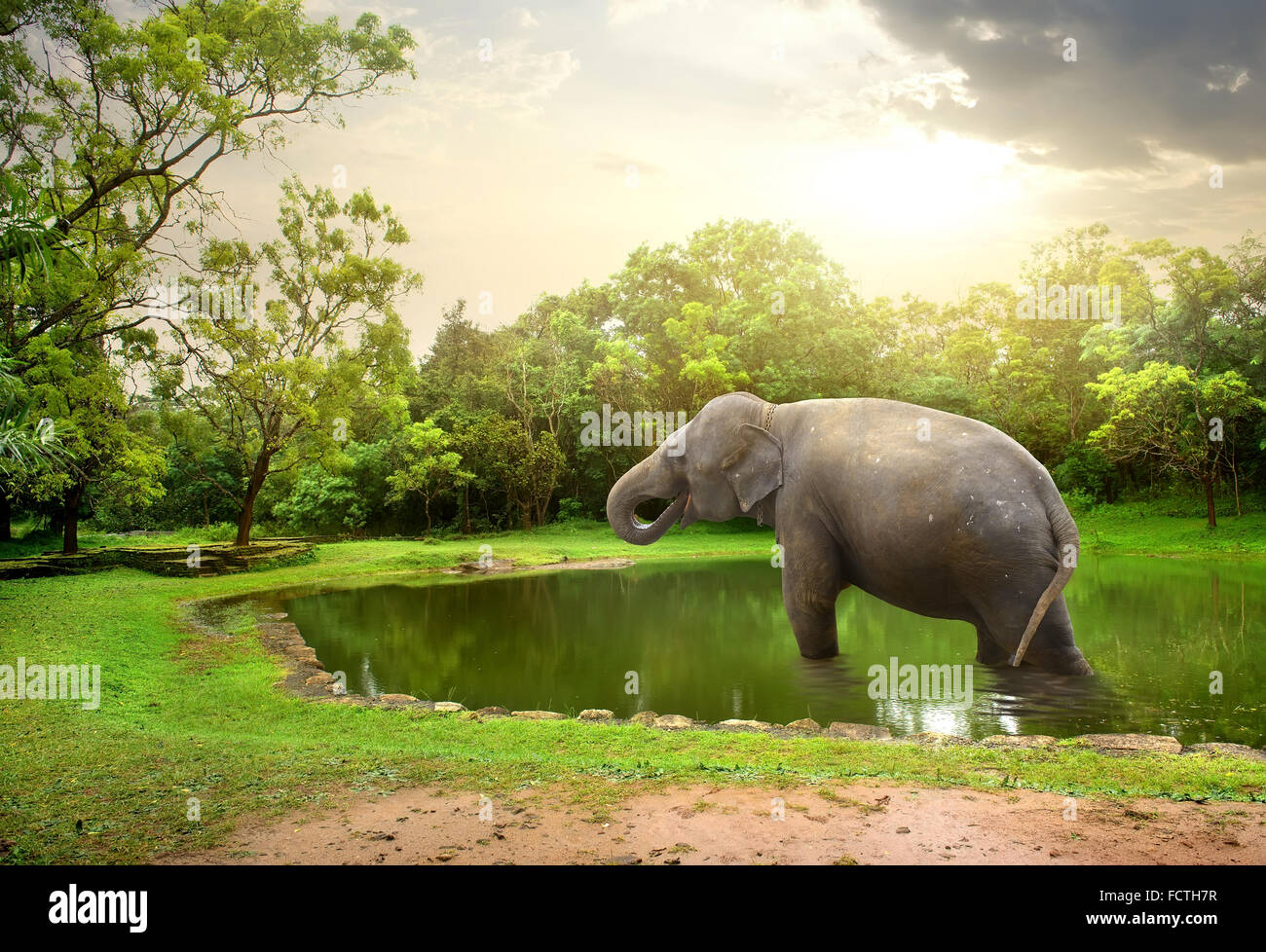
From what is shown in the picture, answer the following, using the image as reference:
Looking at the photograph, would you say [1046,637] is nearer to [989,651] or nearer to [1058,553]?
[1058,553]

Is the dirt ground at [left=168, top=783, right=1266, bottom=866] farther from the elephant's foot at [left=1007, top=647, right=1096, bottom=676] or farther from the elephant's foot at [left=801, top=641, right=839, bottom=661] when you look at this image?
the elephant's foot at [left=801, top=641, right=839, bottom=661]

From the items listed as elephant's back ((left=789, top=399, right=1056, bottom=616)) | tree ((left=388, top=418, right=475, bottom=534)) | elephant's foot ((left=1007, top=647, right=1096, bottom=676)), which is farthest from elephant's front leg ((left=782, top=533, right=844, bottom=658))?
tree ((left=388, top=418, right=475, bottom=534))

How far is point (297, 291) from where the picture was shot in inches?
853

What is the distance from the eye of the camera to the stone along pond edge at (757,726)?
5211 mm

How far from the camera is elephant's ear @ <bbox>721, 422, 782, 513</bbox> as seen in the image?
711cm

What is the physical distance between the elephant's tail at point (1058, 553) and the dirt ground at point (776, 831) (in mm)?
1526

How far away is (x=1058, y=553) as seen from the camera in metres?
5.81

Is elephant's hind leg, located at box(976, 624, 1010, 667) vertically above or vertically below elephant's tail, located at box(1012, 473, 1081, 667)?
below

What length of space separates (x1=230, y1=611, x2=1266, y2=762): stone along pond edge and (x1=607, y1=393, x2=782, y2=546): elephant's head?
1817 mm

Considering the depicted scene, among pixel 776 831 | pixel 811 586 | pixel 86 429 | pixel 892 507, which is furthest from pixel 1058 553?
pixel 86 429

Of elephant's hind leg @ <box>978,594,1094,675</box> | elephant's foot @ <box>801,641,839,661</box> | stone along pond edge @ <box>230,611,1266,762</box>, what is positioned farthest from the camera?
elephant's foot @ <box>801,641,839,661</box>

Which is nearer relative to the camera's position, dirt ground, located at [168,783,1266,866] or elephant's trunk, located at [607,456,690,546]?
dirt ground, located at [168,783,1266,866]

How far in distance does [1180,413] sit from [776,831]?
22.9 m

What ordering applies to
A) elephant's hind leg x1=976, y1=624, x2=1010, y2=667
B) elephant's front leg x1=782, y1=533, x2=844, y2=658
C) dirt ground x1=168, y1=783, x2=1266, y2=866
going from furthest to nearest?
elephant's front leg x1=782, y1=533, x2=844, y2=658
elephant's hind leg x1=976, y1=624, x2=1010, y2=667
dirt ground x1=168, y1=783, x2=1266, y2=866
